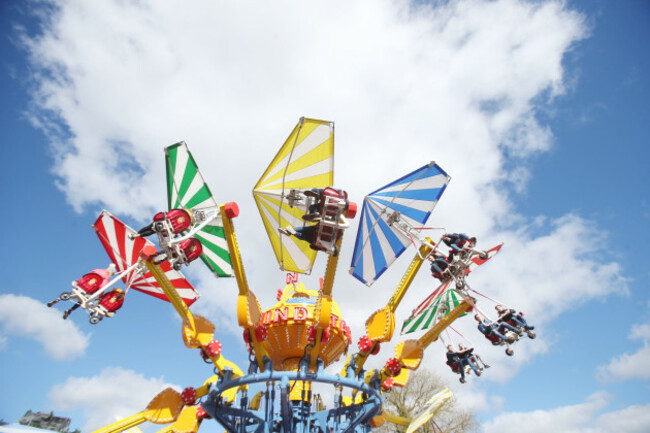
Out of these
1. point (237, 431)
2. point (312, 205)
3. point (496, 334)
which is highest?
point (312, 205)

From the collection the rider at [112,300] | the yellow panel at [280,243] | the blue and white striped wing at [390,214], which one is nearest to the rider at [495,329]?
the blue and white striped wing at [390,214]

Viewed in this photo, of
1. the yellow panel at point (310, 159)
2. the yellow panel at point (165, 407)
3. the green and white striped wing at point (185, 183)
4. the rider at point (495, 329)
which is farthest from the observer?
the yellow panel at point (165, 407)

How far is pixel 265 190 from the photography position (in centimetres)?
746

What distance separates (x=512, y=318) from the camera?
6922 millimetres

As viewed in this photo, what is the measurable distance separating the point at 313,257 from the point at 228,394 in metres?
4.24

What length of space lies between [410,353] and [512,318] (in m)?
2.60

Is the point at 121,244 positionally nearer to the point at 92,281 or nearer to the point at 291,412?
the point at 92,281

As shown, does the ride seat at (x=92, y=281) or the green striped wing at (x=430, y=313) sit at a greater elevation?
the green striped wing at (x=430, y=313)

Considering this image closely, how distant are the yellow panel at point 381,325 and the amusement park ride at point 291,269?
2 cm

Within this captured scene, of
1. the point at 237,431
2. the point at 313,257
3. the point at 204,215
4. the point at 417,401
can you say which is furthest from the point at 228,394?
the point at 417,401

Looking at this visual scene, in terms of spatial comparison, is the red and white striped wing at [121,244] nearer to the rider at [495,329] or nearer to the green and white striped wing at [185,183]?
the green and white striped wing at [185,183]

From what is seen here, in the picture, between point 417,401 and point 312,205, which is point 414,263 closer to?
point 312,205

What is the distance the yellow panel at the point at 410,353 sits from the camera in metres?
8.66

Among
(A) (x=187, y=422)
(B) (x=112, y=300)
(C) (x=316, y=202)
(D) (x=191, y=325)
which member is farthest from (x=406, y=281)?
(A) (x=187, y=422)
